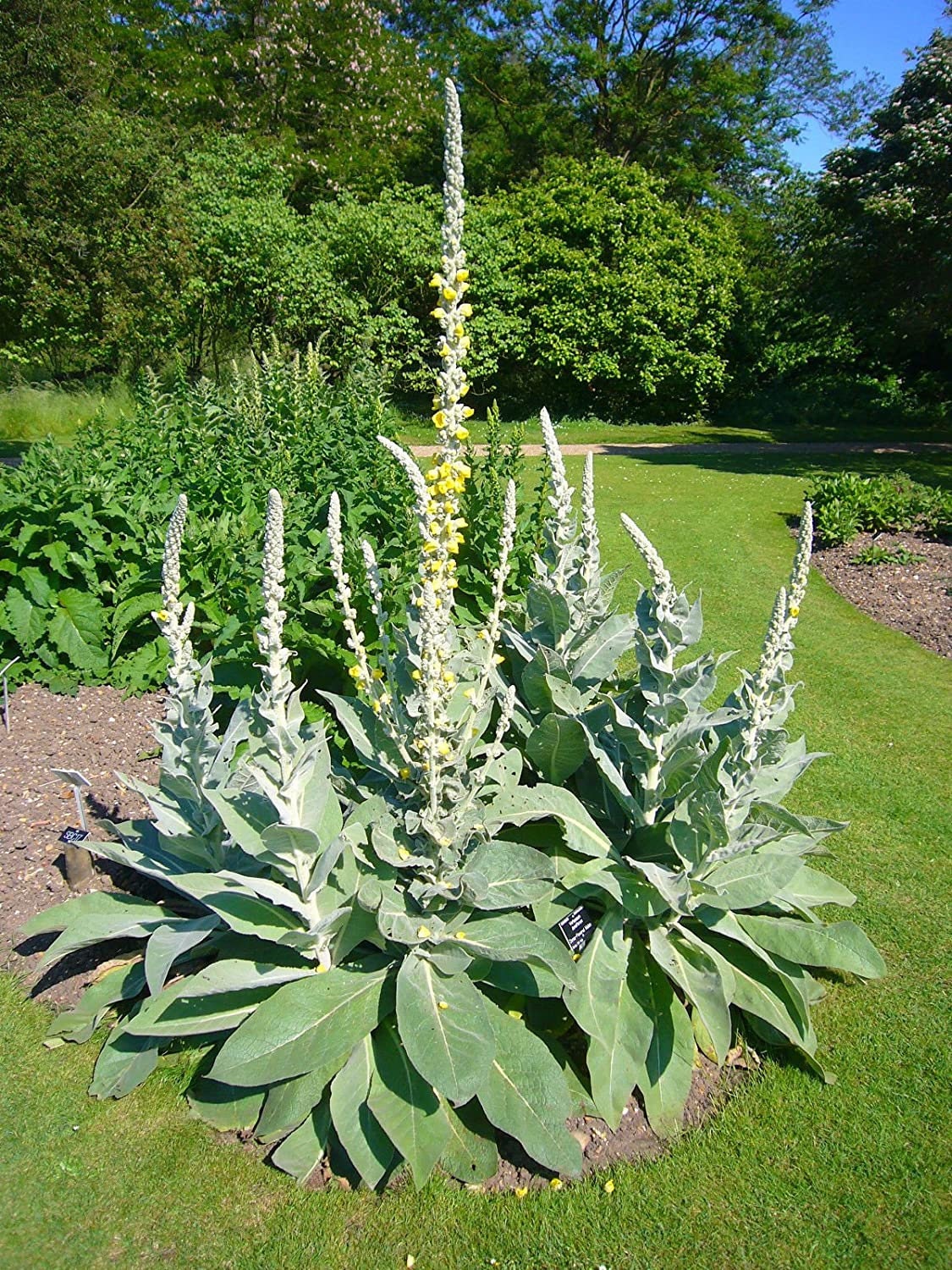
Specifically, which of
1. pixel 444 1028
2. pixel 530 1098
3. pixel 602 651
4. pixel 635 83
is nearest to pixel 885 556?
pixel 602 651

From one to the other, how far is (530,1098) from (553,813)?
0.92 m

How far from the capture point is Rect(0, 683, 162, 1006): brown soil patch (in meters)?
3.56

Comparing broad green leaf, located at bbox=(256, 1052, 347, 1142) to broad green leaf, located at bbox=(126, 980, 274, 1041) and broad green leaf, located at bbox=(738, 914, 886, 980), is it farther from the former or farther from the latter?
broad green leaf, located at bbox=(738, 914, 886, 980)

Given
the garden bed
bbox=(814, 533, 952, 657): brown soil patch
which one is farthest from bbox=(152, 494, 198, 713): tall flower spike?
bbox=(814, 533, 952, 657): brown soil patch

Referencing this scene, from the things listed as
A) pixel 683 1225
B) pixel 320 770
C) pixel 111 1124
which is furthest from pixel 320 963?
pixel 683 1225

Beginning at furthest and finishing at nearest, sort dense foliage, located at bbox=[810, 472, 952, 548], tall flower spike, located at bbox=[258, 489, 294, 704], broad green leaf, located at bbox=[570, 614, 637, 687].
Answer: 1. dense foliage, located at bbox=[810, 472, 952, 548]
2. broad green leaf, located at bbox=[570, 614, 637, 687]
3. tall flower spike, located at bbox=[258, 489, 294, 704]

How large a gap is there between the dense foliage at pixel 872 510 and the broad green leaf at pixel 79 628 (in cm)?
714

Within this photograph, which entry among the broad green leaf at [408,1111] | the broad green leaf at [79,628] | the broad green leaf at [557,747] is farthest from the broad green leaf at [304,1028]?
the broad green leaf at [79,628]

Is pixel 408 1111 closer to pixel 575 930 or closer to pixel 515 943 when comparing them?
pixel 515 943

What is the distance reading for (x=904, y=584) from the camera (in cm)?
841

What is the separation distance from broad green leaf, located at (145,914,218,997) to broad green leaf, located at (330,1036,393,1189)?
614mm

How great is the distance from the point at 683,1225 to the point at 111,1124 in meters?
1.82

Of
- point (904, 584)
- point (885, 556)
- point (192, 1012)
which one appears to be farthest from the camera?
point (885, 556)

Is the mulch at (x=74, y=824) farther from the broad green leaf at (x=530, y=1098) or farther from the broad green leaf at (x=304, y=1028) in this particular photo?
the broad green leaf at (x=304, y=1028)
